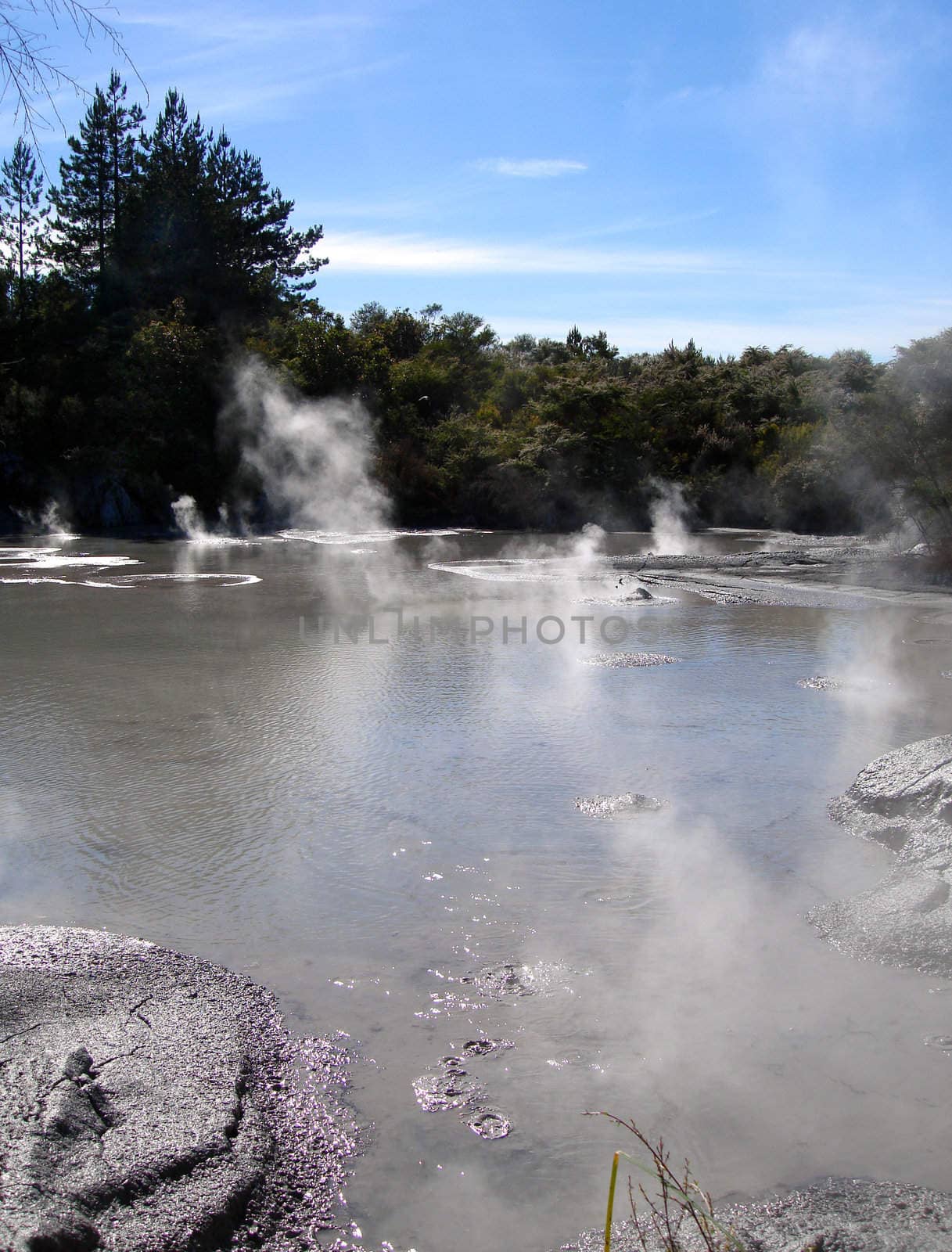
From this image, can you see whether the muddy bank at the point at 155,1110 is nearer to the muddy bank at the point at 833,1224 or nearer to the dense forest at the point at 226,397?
the muddy bank at the point at 833,1224

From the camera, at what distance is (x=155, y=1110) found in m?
Result: 2.71

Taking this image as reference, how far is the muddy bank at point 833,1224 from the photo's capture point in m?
2.35

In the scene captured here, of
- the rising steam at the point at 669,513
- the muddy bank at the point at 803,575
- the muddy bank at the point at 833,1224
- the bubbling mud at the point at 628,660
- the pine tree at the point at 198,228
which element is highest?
the pine tree at the point at 198,228

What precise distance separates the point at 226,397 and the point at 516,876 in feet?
93.8

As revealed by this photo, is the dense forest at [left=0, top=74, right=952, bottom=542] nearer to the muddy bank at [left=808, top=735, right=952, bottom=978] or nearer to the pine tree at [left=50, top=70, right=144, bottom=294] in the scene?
the pine tree at [left=50, top=70, right=144, bottom=294]

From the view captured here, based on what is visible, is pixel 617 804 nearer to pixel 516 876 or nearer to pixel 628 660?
pixel 516 876

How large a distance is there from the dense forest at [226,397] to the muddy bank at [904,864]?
2225cm

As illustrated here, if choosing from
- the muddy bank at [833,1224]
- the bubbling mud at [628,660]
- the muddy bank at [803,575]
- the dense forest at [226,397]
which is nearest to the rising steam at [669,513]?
the dense forest at [226,397]

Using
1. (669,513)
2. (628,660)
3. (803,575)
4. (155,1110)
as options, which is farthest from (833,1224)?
(669,513)

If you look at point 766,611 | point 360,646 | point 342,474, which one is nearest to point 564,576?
point 766,611

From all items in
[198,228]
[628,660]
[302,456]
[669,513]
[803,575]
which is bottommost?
[628,660]

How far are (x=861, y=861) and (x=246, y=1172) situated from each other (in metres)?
3.15

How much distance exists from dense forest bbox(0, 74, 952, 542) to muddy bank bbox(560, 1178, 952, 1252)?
82.9ft

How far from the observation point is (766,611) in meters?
12.4
